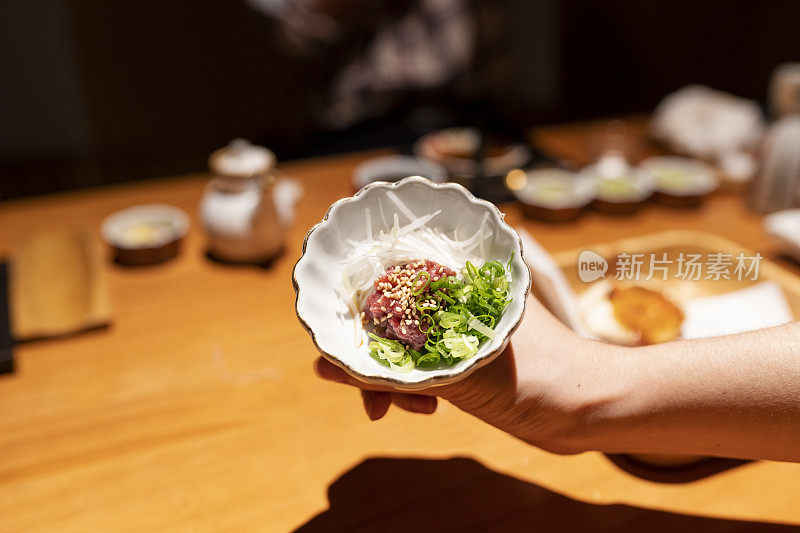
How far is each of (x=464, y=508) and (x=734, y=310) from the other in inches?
27.2

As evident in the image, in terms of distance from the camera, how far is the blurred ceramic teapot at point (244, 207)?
161cm

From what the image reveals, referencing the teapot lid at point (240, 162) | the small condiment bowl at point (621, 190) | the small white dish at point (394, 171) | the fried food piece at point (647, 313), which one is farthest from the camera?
the small condiment bowl at point (621, 190)

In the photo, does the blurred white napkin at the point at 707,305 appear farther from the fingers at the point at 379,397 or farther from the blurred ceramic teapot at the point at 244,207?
the blurred ceramic teapot at the point at 244,207

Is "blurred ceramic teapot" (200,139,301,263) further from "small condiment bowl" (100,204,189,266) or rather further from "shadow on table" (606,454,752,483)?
"shadow on table" (606,454,752,483)

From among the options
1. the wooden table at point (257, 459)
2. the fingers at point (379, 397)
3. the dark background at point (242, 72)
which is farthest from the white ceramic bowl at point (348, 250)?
the dark background at point (242, 72)

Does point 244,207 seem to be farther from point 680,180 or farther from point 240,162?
point 680,180

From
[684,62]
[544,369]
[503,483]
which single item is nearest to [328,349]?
[544,369]

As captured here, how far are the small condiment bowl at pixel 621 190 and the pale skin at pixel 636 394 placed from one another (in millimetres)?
1078

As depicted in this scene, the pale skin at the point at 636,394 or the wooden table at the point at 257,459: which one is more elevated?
the pale skin at the point at 636,394

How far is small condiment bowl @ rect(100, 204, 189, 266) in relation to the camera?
1683 mm

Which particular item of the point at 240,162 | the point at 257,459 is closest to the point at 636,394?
the point at 257,459

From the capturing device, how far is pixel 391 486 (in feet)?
3.33

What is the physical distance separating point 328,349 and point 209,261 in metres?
1.14

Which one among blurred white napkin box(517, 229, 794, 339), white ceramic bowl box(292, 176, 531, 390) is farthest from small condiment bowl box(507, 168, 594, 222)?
white ceramic bowl box(292, 176, 531, 390)
